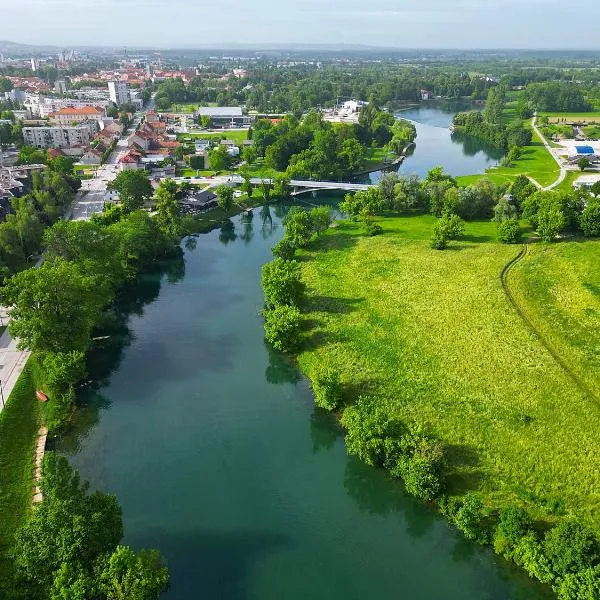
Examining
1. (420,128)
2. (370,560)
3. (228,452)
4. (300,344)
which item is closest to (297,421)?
(228,452)

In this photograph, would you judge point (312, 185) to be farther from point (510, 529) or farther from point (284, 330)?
point (510, 529)

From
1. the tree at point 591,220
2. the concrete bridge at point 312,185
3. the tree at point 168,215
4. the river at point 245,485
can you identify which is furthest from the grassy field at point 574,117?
the river at point 245,485

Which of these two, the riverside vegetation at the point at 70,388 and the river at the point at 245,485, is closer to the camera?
the riverside vegetation at the point at 70,388

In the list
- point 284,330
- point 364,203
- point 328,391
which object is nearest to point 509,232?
point 364,203

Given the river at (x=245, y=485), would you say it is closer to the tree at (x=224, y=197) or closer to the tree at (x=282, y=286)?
the tree at (x=282, y=286)

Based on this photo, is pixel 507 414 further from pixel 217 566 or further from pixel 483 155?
pixel 483 155

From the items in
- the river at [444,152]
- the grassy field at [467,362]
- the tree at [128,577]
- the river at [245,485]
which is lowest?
the river at [444,152]
